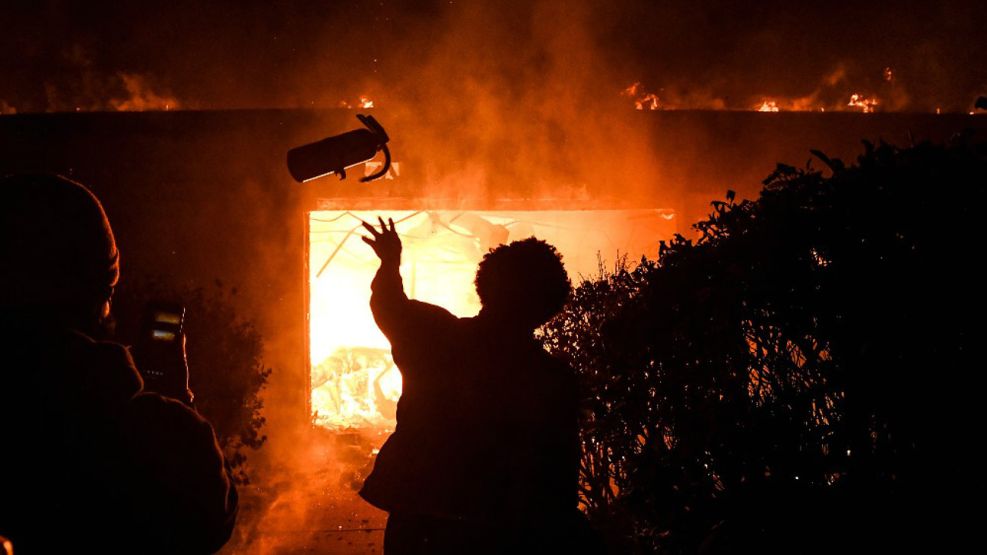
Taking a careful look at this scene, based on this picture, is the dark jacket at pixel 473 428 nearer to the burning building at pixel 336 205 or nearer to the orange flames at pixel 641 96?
the burning building at pixel 336 205

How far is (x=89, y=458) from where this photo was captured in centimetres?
117

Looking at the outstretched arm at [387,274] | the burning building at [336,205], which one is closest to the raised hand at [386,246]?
the outstretched arm at [387,274]

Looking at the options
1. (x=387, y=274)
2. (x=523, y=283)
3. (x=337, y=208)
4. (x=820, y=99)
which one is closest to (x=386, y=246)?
(x=387, y=274)

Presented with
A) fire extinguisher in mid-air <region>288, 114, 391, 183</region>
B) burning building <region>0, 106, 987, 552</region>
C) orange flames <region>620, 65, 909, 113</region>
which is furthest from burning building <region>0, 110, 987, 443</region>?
fire extinguisher in mid-air <region>288, 114, 391, 183</region>

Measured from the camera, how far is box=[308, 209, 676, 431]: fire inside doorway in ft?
29.7

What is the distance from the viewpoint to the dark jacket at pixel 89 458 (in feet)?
3.75

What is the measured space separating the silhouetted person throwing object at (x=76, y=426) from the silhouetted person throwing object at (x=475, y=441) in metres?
0.85

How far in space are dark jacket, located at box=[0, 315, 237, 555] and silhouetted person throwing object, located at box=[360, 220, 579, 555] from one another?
91cm

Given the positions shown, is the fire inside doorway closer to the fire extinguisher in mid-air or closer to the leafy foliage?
the fire extinguisher in mid-air

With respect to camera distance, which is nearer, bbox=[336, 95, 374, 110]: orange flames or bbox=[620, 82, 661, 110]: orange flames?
bbox=[336, 95, 374, 110]: orange flames

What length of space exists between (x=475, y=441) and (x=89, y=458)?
120cm

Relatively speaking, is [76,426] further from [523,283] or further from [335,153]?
[335,153]

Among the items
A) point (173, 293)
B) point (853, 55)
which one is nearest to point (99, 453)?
point (173, 293)

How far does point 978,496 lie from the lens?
2.16m
